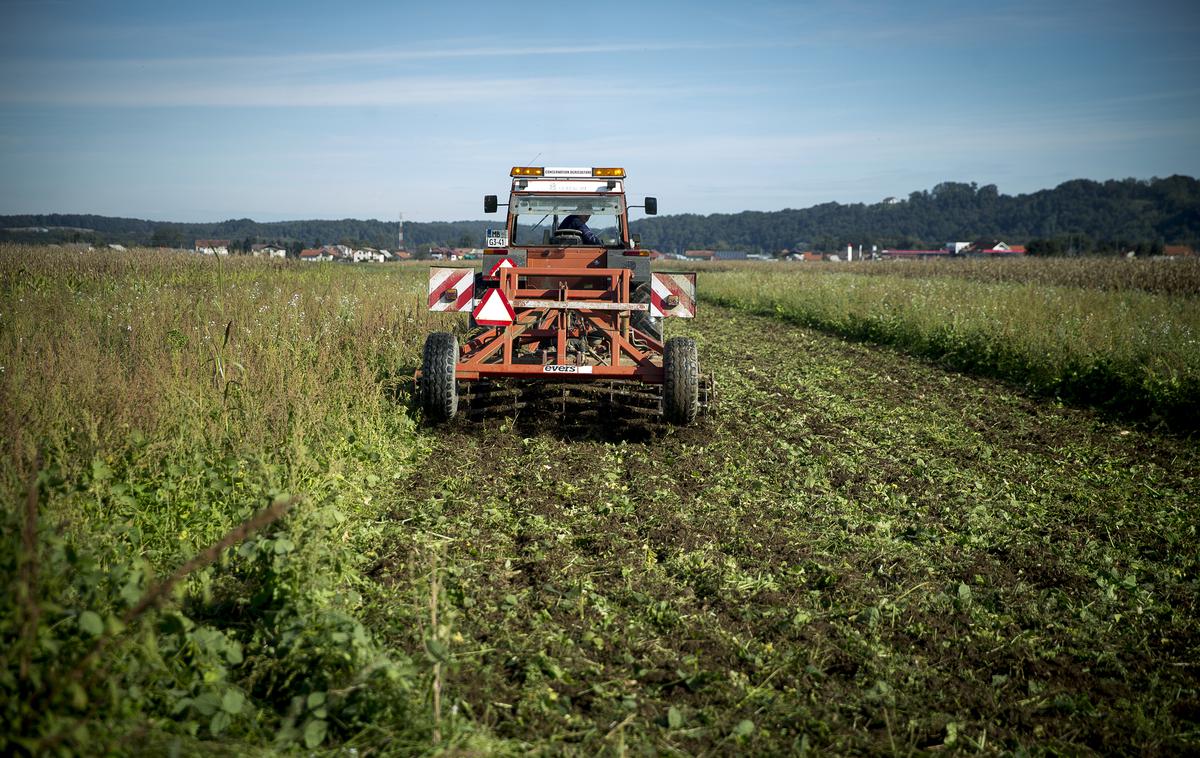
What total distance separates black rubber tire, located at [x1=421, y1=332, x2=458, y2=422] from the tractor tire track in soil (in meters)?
0.29

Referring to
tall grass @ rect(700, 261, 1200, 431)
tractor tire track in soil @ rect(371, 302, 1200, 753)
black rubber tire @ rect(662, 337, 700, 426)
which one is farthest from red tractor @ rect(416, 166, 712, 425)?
tall grass @ rect(700, 261, 1200, 431)

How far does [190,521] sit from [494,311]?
3724 millimetres

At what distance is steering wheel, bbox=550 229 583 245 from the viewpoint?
9734 millimetres

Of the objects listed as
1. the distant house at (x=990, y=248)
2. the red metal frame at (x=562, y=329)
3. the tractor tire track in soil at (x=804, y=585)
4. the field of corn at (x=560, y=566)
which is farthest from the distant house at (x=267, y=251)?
the distant house at (x=990, y=248)

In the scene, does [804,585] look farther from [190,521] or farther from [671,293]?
[671,293]

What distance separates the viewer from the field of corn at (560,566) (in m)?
3.05

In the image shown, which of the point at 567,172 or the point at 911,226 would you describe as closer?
the point at 567,172

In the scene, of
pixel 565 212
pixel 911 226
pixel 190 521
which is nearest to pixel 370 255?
pixel 565 212

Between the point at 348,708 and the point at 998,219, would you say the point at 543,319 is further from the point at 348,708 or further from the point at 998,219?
the point at 998,219

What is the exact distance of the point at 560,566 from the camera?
15.7ft

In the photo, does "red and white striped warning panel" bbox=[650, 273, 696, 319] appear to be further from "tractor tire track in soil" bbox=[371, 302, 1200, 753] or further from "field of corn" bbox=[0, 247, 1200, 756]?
"tractor tire track in soil" bbox=[371, 302, 1200, 753]

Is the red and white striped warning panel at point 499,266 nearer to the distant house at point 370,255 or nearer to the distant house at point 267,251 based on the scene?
the distant house at point 267,251

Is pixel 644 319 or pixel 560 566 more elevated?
pixel 644 319

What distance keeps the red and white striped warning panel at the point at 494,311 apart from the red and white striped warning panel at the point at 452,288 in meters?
0.97
